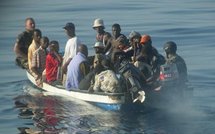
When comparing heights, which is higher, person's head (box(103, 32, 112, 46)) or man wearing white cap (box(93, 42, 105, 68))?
person's head (box(103, 32, 112, 46))

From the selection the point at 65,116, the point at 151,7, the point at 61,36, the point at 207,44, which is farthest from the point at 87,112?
the point at 151,7

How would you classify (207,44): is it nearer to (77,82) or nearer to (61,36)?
(61,36)

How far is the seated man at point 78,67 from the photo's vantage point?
24.2 metres

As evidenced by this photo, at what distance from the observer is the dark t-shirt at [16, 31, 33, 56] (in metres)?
27.9

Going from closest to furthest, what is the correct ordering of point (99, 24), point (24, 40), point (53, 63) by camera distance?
point (53, 63) → point (99, 24) → point (24, 40)

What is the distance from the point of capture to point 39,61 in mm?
26406

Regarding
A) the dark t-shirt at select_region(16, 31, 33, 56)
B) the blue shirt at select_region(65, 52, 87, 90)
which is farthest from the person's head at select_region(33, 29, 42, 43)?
the blue shirt at select_region(65, 52, 87, 90)

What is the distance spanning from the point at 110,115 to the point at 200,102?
294 cm

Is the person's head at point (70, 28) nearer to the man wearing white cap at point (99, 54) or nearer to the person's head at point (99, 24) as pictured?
the man wearing white cap at point (99, 54)

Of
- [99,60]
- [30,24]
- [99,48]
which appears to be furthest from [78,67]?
[30,24]

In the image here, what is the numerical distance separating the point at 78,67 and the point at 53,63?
1.67m

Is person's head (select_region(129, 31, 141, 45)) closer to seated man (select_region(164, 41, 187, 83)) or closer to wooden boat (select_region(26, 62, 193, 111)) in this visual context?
seated man (select_region(164, 41, 187, 83))

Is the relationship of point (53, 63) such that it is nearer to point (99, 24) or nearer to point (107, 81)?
point (99, 24)

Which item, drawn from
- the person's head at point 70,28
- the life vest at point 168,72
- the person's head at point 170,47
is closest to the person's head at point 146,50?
the person's head at point 170,47
